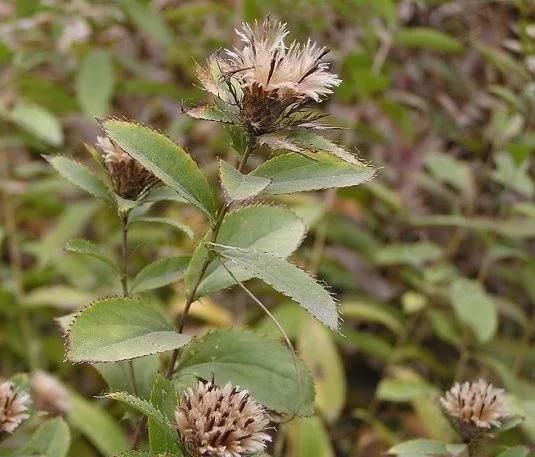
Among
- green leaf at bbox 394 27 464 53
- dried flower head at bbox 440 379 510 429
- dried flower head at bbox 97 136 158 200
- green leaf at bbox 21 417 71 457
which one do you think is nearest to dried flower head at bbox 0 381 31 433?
green leaf at bbox 21 417 71 457

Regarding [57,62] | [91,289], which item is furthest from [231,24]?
[91,289]

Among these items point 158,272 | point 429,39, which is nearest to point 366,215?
point 429,39

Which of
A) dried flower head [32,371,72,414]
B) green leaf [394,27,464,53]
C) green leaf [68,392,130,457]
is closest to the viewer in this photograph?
dried flower head [32,371,72,414]

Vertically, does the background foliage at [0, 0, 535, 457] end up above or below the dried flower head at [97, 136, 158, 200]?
below

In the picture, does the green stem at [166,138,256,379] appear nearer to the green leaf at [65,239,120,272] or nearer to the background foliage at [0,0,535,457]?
the green leaf at [65,239,120,272]

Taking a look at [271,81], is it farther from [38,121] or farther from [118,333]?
[38,121]

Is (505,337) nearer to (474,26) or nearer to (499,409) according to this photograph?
(474,26)
